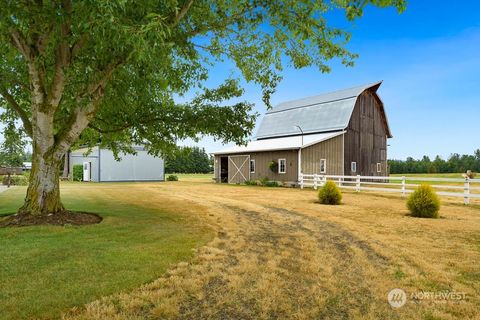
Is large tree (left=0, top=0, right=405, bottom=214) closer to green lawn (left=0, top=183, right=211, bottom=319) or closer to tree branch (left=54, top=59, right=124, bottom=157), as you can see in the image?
tree branch (left=54, top=59, right=124, bottom=157)

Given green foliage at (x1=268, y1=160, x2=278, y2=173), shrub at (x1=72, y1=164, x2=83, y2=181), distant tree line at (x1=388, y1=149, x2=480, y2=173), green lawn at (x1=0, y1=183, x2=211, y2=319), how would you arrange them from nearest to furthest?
green lawn at (x1=0, y1=183, x2=211, y2=319)
green foliage at (x1=268, y1=160, x2=278, y2=173)
shrub at (x1=72, y1=164, x2=83, y2=181)
distant tree line at (x1=388, y1=149, x2=480, y2=173)

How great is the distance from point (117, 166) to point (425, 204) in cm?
3002

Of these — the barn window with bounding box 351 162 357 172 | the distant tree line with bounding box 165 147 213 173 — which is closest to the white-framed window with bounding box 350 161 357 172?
the barn window with bounding box 351 162 357 172

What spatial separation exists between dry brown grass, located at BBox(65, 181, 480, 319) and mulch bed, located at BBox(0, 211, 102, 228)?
12.4ft

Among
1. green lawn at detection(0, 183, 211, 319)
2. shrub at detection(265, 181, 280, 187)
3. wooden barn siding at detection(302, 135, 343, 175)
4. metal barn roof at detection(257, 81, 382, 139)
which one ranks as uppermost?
metal barn roof at detection(257, 81, 382, 139)

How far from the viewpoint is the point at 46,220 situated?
844cm

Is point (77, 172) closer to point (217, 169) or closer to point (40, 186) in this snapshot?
point (217, 169)

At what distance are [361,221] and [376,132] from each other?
24.3 m

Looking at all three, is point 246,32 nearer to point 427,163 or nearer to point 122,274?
point 122,274

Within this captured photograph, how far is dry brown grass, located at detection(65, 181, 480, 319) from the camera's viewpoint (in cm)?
381

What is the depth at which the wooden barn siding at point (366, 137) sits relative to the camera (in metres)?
28.6

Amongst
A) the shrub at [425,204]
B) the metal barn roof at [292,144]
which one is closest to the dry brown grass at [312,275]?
the shrub at [425,204]

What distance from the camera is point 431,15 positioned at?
1540 cm

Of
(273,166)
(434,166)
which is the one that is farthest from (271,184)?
(434,166)
